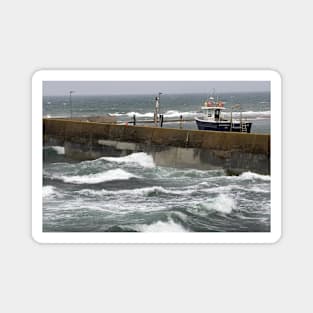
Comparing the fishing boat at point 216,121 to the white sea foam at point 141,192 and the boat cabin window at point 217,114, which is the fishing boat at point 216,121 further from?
the white sea foam at point 141,192

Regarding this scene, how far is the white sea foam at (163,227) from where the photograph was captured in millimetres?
18234

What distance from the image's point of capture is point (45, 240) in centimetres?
1823

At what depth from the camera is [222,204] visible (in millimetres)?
18375

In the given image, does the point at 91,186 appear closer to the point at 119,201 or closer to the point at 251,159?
the point at 119,201

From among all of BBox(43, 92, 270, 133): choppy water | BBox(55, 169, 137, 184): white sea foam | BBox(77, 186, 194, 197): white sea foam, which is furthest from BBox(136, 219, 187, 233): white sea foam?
BBox(43, 92, 270, 133): choppy water

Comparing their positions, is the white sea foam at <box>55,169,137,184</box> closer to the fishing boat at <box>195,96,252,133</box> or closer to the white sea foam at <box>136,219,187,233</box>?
the white sea foam at <box>136,219,187,233</box>

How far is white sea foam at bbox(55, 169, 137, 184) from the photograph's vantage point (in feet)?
60.5

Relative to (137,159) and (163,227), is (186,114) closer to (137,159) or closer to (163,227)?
(137,159)

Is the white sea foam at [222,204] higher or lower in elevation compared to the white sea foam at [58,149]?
A: lower

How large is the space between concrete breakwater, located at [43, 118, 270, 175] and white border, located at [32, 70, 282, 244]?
0.19 meters
